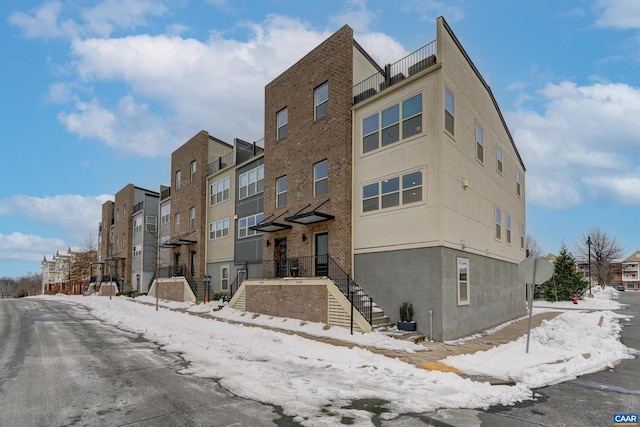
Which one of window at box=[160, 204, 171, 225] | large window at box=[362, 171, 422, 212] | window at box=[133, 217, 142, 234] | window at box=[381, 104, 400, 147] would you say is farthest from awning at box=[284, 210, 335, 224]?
window at box=[133, 217, 142, 234]

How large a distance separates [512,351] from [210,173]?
73.0 feet

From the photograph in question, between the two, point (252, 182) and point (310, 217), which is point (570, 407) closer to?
point (310, 217)

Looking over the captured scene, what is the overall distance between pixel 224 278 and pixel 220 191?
5751 mm

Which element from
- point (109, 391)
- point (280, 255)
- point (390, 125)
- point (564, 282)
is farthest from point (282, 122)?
point (564, 282)

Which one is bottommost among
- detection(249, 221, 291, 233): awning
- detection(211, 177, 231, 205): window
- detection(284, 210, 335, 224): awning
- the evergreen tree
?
the evergreen tree

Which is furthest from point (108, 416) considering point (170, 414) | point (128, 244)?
point (128, 244)

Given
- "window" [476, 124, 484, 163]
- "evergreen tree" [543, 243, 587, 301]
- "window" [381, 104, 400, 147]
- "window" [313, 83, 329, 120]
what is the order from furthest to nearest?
"evergreen tree" [543, 243, 587, 301], "window" [313, 83, 329, 120], "window" [476, 124, 484, 163], "window" [381, 104, 400, 147]

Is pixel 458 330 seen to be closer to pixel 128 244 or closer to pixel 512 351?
pixel 512 351

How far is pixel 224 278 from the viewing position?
25.1m

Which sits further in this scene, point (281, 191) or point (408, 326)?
point (281, 191)

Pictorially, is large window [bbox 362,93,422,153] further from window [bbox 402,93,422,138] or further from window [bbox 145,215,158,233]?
window [bbox 145,215,158,233]

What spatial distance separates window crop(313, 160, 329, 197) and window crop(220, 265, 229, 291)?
34.7 ft

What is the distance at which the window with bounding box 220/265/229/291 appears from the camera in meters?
24.9

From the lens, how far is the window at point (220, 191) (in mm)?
25625
